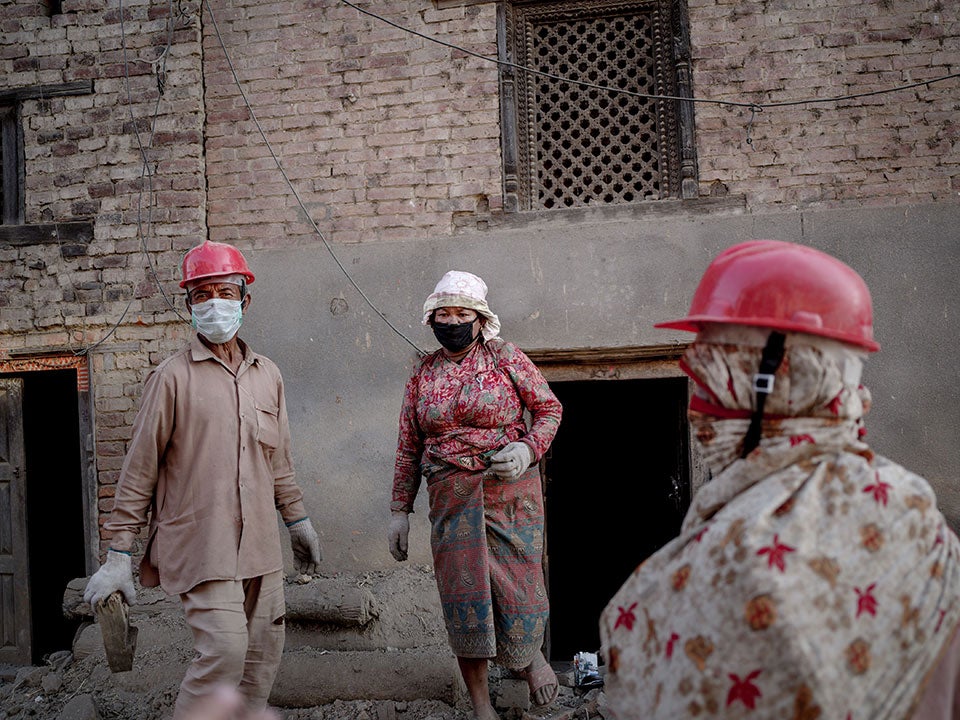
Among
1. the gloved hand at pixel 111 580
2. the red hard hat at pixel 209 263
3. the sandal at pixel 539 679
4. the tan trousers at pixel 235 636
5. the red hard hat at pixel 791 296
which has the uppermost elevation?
the red hard hat at pixel 209 263

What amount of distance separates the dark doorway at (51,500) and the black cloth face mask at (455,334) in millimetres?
3564

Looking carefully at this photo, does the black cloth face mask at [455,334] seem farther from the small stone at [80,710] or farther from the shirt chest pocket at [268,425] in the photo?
the small stone at [80,710]

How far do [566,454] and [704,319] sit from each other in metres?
6.44

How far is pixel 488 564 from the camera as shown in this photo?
385cm

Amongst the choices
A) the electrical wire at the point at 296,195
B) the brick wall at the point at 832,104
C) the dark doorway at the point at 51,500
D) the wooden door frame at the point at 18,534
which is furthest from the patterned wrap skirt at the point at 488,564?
the wooden door frame at the point at 18,534

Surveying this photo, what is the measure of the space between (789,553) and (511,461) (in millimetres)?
2217

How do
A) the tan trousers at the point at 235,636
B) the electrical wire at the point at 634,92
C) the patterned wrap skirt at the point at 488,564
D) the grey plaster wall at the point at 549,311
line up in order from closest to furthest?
the tan trousers at the point at 235,636 → the patterned wrap skirt at the point at 488,564 → the grey plaster wall at the point at 549,311 → the electrical wire at the point at 634,92

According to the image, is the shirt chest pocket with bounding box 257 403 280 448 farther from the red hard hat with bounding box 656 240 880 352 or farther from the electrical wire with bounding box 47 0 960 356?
the red hard hat with bounding box 656 240 880 352

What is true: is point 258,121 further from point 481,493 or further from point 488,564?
point 488,564

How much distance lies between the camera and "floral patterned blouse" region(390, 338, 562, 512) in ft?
12.7

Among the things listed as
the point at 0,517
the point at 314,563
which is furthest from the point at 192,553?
the point at 0,517

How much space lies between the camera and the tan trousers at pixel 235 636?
331cm

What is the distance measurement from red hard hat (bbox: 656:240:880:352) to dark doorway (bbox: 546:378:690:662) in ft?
18.5

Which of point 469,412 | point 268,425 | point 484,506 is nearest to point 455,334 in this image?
point 469,412
